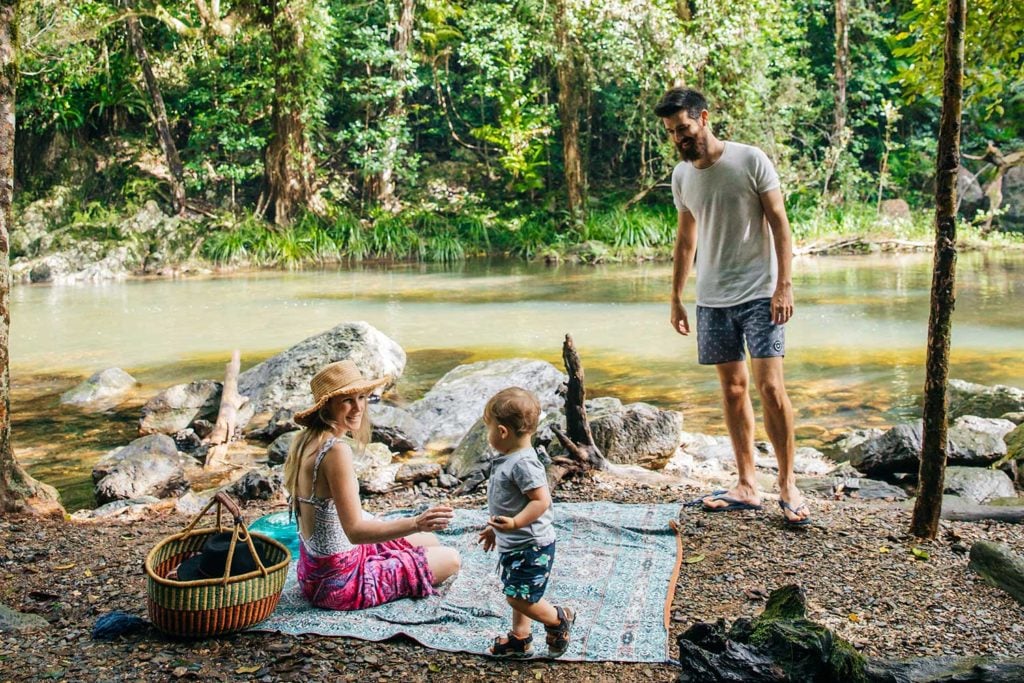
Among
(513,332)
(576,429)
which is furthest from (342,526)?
(513,332)

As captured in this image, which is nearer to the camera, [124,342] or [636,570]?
[636,570]

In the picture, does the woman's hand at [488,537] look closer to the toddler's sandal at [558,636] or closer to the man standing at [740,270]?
the toddler's sandal at [558,636]

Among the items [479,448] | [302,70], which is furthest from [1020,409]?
[302,70]

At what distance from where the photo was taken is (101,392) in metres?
8.92

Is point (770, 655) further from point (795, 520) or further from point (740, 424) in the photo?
point (740, 424)

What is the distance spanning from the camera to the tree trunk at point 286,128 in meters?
21.3

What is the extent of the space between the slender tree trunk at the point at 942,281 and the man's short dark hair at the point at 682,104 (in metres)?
0.97

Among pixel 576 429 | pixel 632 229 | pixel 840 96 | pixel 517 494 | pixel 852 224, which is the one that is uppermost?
pixel 840 96

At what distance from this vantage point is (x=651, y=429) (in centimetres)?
645

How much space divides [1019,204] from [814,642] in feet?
74.2

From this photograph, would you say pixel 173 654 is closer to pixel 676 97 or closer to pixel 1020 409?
pixel 676 97

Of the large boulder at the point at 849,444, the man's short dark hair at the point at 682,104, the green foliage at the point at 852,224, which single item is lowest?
the large boulder at the point at 849,444

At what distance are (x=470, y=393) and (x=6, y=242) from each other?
398 centimetres

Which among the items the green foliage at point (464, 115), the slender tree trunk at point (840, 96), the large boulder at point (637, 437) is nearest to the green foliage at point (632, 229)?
the green foliage at point (464, 115)
